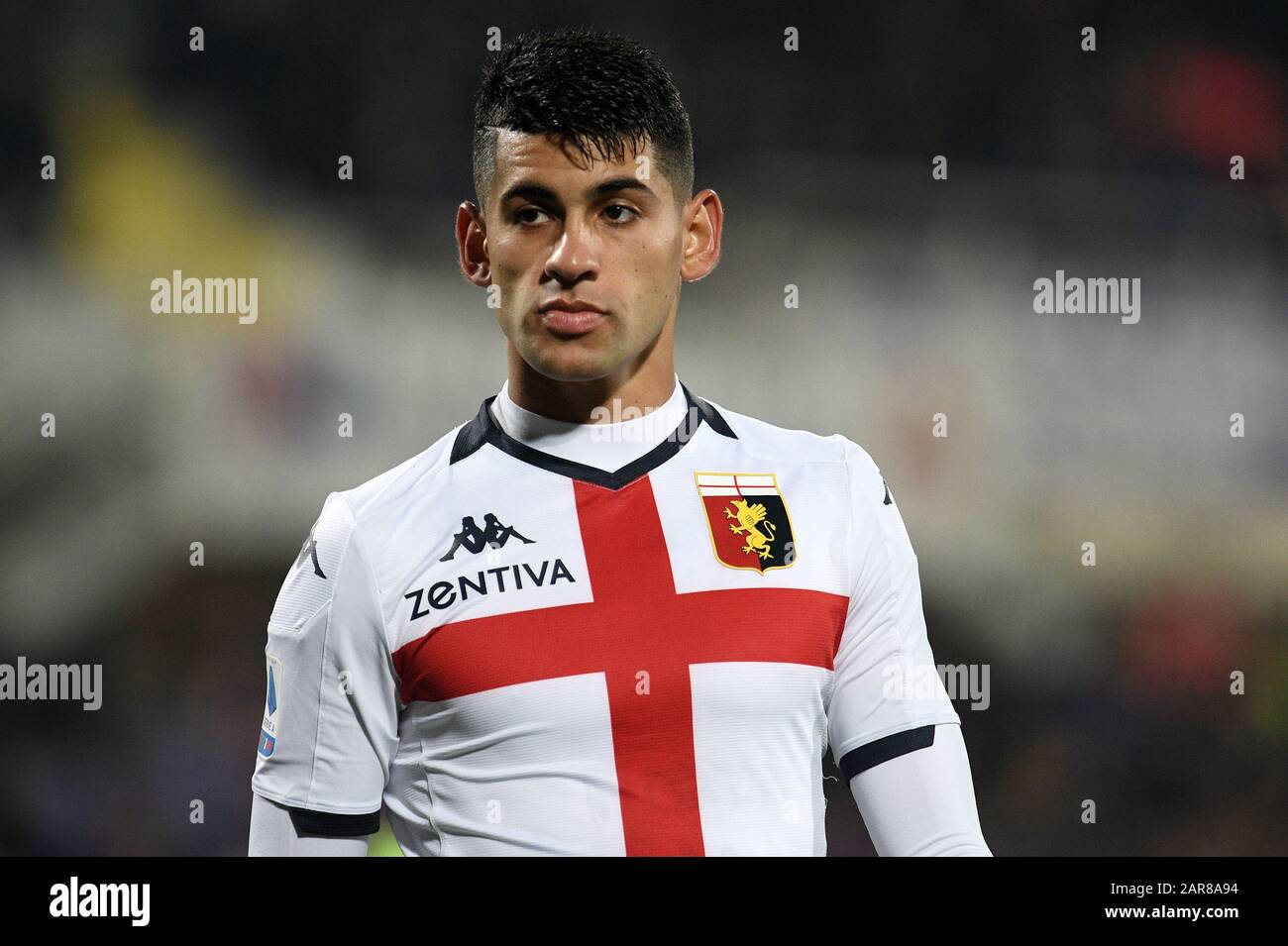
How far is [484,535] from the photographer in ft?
6.14

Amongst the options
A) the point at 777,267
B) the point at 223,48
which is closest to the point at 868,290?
the point at 777,267

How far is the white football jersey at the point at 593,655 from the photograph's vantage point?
1.74 meters

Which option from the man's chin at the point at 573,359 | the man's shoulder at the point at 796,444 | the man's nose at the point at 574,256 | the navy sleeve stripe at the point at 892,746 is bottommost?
the navy sleeve stripe at the point at 892,746

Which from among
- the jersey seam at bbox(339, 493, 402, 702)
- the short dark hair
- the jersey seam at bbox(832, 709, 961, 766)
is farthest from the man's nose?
the jersey seam at bbox(832, 709, 961, 766)

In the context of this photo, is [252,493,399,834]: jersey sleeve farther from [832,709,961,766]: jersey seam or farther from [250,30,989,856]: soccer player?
[832,709,961,766]: jersey seam

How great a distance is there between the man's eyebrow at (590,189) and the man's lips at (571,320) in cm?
16

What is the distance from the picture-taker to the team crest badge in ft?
6.13

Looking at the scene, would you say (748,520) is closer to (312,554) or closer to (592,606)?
(592,606)

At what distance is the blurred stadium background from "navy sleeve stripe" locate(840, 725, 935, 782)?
156 centimetres

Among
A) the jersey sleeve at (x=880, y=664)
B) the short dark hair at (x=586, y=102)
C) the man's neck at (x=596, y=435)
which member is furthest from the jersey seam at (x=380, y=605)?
the jersey sleeve at (x=880, y=664)

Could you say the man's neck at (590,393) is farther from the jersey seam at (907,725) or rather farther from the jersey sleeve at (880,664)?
the jersey seam at (907,725)

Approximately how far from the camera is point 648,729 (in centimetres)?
174

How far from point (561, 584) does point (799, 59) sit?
208 cm
